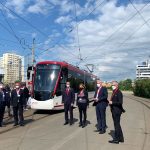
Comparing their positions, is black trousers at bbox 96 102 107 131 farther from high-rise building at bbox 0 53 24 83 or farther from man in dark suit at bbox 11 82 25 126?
high-rise building at bbox 0 53 24 83

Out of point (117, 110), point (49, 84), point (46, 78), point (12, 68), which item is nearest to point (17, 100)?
point (117, 110)

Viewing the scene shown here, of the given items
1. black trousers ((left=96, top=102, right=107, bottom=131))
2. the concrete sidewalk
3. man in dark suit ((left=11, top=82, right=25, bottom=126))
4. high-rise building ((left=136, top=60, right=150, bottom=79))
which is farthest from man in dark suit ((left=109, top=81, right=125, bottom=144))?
high-rise building ((left=136, top=60, right=150, bottom=79))

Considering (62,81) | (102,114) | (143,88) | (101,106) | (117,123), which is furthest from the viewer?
(143,88)

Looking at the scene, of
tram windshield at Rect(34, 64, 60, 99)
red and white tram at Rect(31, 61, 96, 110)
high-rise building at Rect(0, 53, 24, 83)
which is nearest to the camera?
red and white tram at Rect(31, 61, 96, 110)

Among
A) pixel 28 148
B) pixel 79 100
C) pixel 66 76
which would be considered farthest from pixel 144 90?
pixel 28 148

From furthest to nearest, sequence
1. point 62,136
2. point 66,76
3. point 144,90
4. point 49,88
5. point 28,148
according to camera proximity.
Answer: point 144,90, point 66,76, point 49,88, point 62,136, point 28,148

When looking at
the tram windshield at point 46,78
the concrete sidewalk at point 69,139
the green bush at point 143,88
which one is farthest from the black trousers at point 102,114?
the green bush at point 143,88

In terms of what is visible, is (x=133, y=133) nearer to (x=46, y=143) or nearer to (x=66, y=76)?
(x=46, y=143)

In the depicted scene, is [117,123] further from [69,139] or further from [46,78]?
[46,78]

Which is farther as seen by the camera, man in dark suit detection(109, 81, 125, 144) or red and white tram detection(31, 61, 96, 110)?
red and white tram detection(31, 61, 96, 110)

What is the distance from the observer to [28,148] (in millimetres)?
10656

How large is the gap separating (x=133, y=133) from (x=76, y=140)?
112 inches

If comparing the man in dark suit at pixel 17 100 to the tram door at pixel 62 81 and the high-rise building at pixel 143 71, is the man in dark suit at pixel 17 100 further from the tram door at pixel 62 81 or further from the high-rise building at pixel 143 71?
the high-rise building at pixel 143 71

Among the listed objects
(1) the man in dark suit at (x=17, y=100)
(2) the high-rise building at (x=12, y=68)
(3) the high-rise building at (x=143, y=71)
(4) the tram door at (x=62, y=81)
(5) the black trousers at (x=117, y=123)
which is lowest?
(5) the black trousers at (x=117, y=123)
